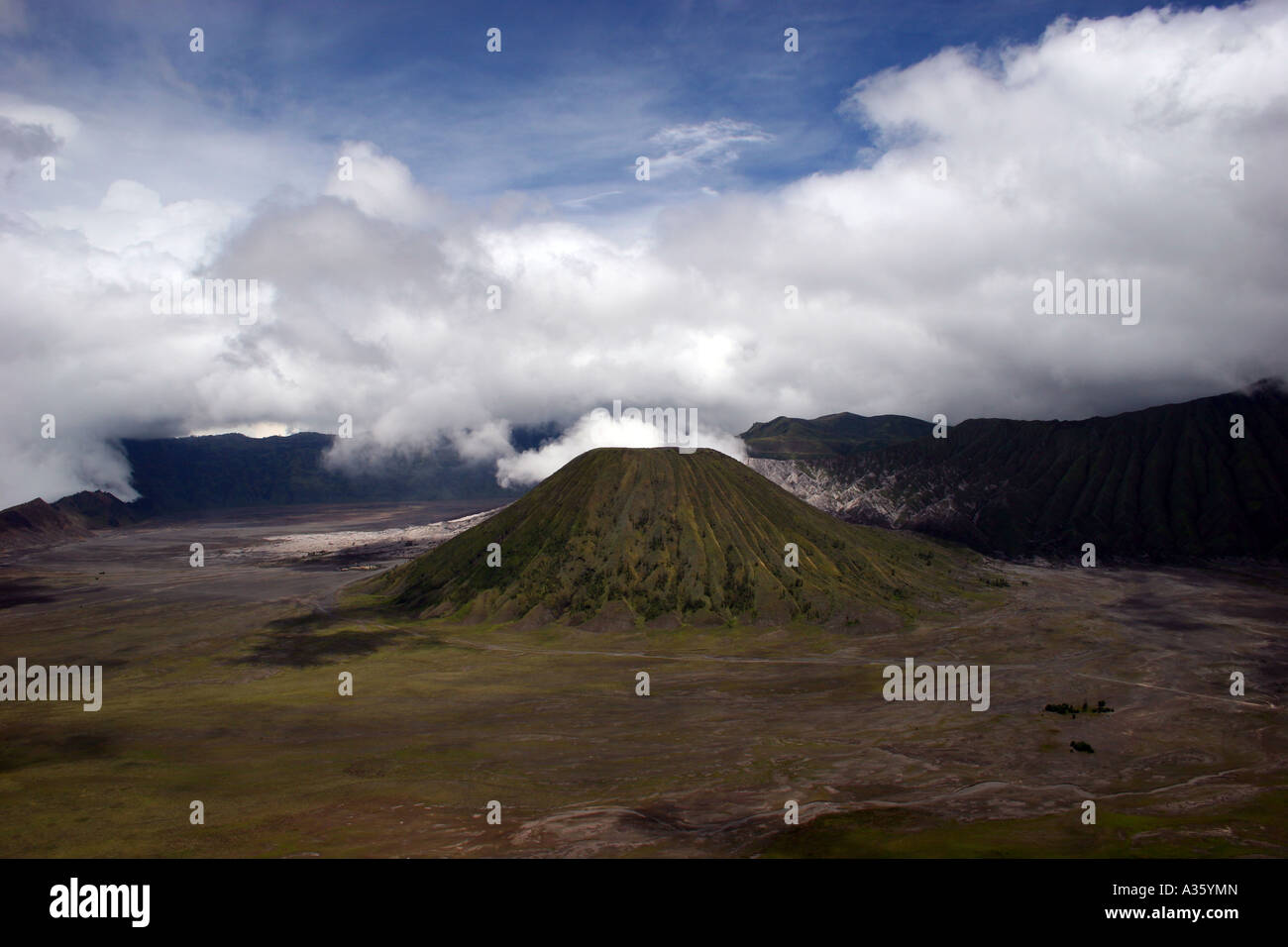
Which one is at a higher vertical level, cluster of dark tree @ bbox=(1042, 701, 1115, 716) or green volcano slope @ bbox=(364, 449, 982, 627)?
green volcano slope @ bbox=(364, 449, 982, 627)

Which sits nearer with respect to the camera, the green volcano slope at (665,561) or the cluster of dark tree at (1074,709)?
the cluster of dark tree at (1074,709)

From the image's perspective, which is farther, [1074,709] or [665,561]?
[665,561]

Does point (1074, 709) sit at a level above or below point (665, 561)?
below

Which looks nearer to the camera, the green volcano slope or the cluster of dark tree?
the cluster of dark tree
